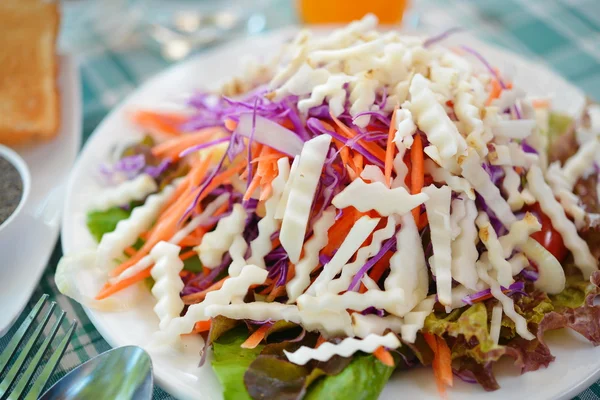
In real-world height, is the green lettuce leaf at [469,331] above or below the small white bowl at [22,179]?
below

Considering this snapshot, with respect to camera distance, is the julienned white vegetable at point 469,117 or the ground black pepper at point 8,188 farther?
the ground black pepper at point 8,188

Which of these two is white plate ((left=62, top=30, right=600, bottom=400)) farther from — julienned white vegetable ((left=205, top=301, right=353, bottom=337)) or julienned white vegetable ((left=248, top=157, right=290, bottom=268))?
julienned white vegetable ((left=248, top=157, right=290, bottom=268))

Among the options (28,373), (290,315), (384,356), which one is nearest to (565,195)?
(384,356)

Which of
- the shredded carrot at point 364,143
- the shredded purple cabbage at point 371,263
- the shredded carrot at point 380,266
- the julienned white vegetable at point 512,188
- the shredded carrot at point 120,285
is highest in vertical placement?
the shredded carrot at point 364,143

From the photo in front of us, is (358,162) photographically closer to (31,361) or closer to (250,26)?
(31,361)

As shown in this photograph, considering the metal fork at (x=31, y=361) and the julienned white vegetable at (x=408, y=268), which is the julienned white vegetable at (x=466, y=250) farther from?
the metal fork at (x=31, y=361)

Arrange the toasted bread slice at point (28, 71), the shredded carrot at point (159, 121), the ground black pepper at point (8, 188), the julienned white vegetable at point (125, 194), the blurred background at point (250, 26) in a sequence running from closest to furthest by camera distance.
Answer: the ground black pepper at point (8, 188)
the julienned white vegetable at point (125, 194)
the shredded carrot at point (159, 121)
the toasted bread slice at point (28, 71)
the blurred background at point (250, 26)

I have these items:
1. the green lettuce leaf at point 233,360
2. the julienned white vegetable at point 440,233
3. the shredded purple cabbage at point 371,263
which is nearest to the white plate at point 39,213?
the green lettuce leaf at point 233,360
